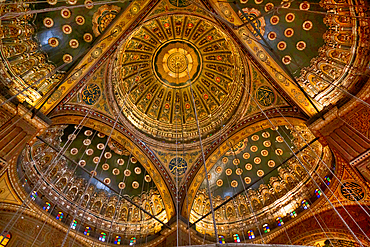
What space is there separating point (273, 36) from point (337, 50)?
2343 millimetres

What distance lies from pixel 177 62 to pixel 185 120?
353cm

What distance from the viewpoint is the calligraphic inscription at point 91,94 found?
1024cm

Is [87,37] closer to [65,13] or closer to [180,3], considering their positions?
[65,13]

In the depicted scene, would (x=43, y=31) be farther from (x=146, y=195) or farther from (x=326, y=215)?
(x=326, y=215)

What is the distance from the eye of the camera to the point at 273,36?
9.26 metres

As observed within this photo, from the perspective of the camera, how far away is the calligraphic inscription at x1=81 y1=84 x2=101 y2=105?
33.6 ft

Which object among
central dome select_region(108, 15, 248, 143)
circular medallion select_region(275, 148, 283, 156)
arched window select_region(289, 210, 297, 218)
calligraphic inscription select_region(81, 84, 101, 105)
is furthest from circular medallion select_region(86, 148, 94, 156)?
arched window select_region(289, 210, 297, 218)

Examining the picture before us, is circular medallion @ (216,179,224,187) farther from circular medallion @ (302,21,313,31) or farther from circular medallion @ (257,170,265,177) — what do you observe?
circular medallion @ (302,21,313,31)

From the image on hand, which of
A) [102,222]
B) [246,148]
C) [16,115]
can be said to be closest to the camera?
[16,115]

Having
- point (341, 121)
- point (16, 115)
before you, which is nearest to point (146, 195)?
point (16, 115)

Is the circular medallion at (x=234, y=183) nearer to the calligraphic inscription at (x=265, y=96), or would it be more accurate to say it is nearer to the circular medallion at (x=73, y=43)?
the calligraphic inscription at (x=265, y=96)

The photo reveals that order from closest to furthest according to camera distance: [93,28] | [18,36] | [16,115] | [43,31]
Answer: [16,115], [18,36], [43,31], [93,28]

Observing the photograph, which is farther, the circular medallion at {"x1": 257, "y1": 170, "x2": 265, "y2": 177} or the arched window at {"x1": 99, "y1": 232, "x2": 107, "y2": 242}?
the circular medallion at {"x1": 257, "y1": 170, "x2": 265, "y2": 177}

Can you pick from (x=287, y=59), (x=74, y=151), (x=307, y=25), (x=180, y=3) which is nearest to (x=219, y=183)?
(x=287, y=59)
